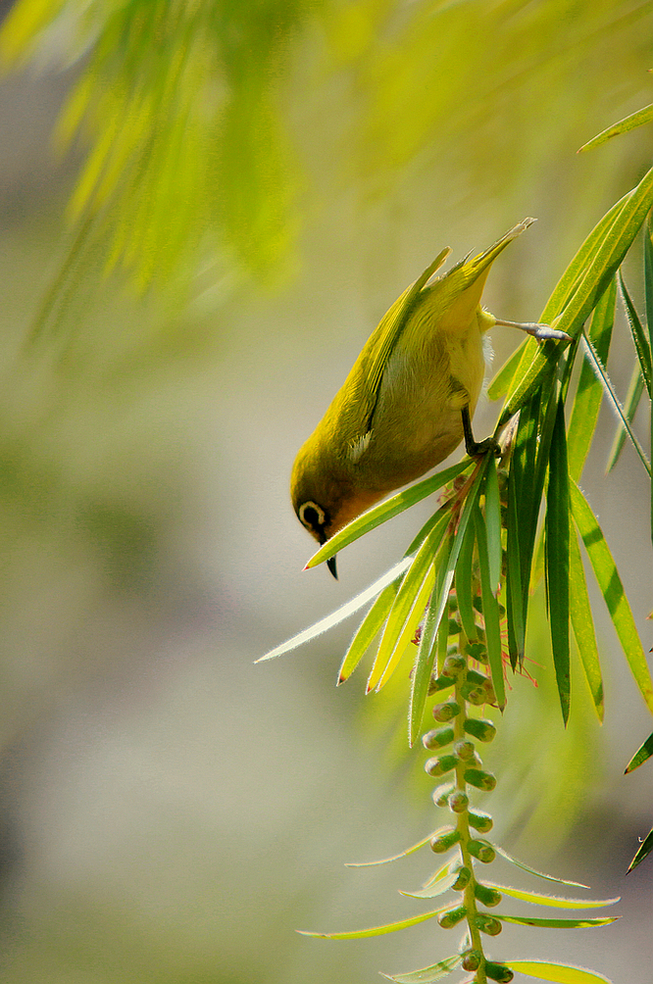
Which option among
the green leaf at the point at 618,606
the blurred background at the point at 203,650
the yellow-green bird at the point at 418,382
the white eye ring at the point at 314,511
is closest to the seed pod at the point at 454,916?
the green leaf at the point at 618,606

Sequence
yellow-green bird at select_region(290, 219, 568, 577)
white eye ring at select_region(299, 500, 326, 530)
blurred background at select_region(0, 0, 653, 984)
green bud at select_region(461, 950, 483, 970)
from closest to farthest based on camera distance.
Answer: green bud at select_region(461, 950, 483, 970)
yellow-green bird at select_region(290, 219, 568, 577)
white eye ring at select_region(299, 500, 326, 530)
blurred background at select_region(0, 0, 653, 984)

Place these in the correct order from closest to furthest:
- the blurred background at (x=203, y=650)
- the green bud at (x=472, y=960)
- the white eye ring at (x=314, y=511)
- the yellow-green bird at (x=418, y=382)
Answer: the green bud at (x=472, y=960) → the yellow-green bird at (x=418, y=382) → the white eye ring at (x=314, y=511) → the blurred background at (x=203, y=650)

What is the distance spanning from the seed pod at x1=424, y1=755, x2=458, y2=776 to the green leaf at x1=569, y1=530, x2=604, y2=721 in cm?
6

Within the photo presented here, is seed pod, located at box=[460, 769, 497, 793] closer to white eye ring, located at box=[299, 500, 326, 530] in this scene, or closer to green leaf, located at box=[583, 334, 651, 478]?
green leaf, located at box=[583, 334, 651, 478]

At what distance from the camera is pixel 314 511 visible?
643 mm

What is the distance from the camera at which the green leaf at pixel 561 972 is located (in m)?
0.26

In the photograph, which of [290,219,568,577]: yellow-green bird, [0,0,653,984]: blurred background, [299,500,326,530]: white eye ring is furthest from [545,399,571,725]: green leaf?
[0,0,653,984]: blurred background

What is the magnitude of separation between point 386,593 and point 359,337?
215cm

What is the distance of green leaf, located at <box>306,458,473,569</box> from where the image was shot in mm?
295

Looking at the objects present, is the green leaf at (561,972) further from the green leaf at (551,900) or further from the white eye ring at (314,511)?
the white eye ring at (314,511)

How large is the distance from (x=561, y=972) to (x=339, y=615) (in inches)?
6.1

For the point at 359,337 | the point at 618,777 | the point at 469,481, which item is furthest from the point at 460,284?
the point at 359,337

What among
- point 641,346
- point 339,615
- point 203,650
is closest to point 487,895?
point 339,615

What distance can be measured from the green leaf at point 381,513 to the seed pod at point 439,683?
6 centimetres
